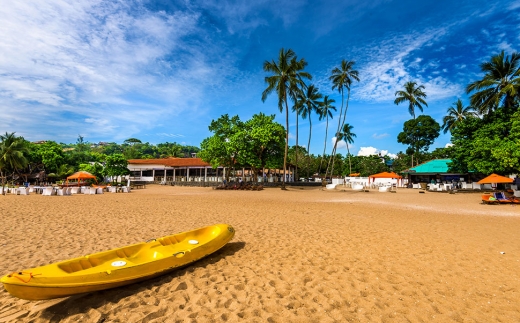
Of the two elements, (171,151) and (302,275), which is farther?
(171,151)

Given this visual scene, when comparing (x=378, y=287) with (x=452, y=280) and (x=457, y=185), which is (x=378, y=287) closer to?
(x=452, y=280)

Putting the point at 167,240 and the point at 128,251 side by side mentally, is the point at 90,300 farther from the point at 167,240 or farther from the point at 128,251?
the point at 167,240

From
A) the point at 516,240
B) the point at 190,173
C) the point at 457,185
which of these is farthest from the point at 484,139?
the point at 190,173

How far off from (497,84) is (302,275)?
3078 centimetres

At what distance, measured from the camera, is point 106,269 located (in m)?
3.60

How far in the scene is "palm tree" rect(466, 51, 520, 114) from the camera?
22969mm

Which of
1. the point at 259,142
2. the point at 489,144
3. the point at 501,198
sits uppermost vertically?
the point at 259,142

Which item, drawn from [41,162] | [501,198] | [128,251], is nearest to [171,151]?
[41,162]

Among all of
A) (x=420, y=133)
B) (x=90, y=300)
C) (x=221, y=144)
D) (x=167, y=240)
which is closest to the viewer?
(x=90, y=300)

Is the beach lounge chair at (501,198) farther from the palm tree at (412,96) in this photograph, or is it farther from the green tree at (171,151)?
the green tree at (171,151)

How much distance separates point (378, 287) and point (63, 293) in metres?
4.45

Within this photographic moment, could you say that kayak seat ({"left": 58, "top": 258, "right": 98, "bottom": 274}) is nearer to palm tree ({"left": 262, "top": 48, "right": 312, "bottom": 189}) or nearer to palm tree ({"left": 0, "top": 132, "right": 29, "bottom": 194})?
palm tree ({"left": 262, "top": 48, "right": 312, "bottom": 189})

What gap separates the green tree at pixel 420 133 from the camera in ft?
149

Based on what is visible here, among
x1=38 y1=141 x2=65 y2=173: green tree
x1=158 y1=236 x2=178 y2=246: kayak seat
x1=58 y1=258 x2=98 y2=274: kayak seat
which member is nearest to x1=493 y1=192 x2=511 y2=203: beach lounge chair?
x1=158 y1=236 x2=178 y2=246: kayak seat
